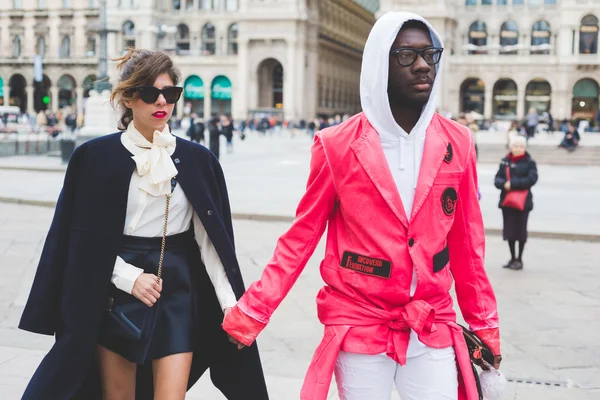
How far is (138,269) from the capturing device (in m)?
3.22

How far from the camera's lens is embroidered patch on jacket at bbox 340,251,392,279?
2850mm

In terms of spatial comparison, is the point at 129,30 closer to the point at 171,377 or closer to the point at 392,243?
the point at 171,377

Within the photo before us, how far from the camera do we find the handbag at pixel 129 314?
3182 millimetres

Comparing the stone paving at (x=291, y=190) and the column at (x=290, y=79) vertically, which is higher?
the column at (x=290, y=79)

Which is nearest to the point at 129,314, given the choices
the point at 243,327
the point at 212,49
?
the point at 243,327

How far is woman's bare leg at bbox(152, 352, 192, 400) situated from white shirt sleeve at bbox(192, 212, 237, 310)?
0.29 m

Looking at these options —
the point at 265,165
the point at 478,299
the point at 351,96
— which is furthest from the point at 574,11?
the point at 478,299

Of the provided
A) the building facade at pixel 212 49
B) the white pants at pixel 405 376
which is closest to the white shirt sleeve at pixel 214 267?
the white pants at pixel 405 376

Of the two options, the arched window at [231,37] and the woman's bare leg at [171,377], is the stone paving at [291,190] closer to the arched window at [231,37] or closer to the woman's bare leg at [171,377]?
the woman's bare leg at [171,377]

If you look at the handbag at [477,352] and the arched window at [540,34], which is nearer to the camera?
the handbag at [477,352]

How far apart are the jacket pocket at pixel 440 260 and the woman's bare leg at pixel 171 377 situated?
1.07 metres

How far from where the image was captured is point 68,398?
10.5 feet

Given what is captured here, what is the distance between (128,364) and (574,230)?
32.3 feet

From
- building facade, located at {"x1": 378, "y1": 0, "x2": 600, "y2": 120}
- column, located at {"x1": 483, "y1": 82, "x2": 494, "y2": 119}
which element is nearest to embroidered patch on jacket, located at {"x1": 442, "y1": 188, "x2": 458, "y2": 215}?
building facade, located at {"x1": 378, "y1": 0, "x2": 600, "y2": 120}
